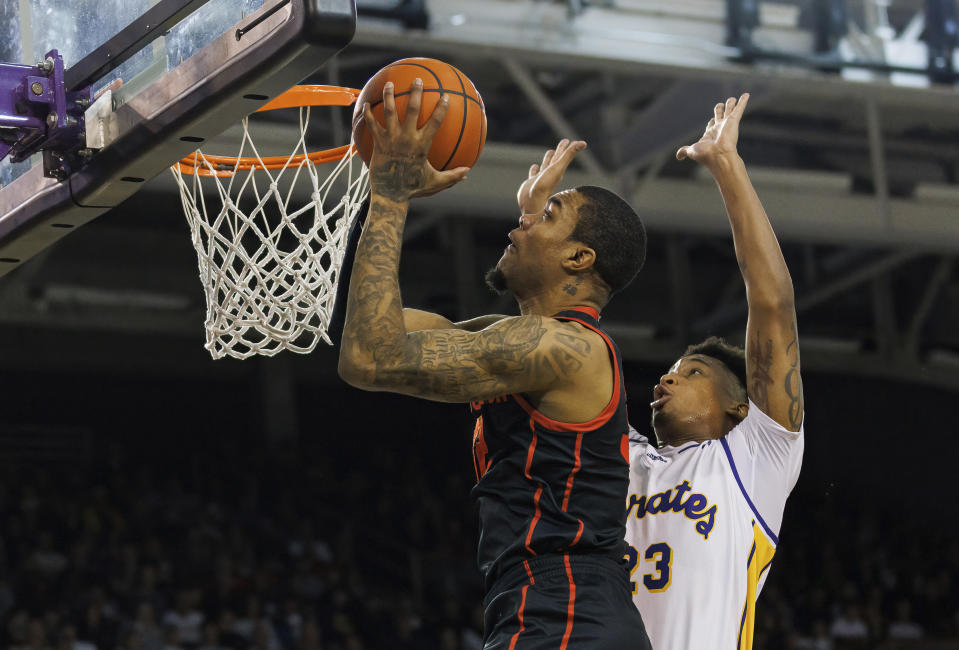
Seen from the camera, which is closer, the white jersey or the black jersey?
the black jersey

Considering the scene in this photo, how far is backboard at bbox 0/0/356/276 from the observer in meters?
2.40

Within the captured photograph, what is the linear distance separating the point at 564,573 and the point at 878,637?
12.0 m

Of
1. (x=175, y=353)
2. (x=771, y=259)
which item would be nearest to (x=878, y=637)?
(x=175, y=353)

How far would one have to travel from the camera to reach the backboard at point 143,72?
240 centimetres

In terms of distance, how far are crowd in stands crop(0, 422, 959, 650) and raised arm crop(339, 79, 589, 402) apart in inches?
310

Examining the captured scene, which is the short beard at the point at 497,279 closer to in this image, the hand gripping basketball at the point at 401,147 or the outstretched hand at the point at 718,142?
the hand gripping basketball at the point at 401,147

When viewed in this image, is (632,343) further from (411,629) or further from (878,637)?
(411,629)

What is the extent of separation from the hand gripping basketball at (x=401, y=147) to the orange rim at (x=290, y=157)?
0.87 metres

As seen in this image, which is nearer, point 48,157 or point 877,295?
point 48,157

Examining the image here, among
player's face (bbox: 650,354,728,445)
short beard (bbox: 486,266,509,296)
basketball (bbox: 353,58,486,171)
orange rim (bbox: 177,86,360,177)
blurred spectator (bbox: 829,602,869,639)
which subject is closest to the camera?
basketball (bbox: 353,58,486,171)

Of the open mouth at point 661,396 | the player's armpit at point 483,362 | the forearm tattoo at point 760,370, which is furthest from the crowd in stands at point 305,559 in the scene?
the player's armpit at point 483,362

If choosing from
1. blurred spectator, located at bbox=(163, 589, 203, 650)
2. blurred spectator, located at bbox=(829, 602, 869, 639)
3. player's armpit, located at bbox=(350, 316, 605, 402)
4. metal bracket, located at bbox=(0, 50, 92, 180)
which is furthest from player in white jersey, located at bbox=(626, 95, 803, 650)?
blurred spectator, located at bbox=(829, 602, 869, 639)

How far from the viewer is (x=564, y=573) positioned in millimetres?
2486

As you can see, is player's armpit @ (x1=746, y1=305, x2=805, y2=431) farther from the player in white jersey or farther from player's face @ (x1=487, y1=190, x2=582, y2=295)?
player's face @ (x1=487, y1=190, x2=582, y2=295)
